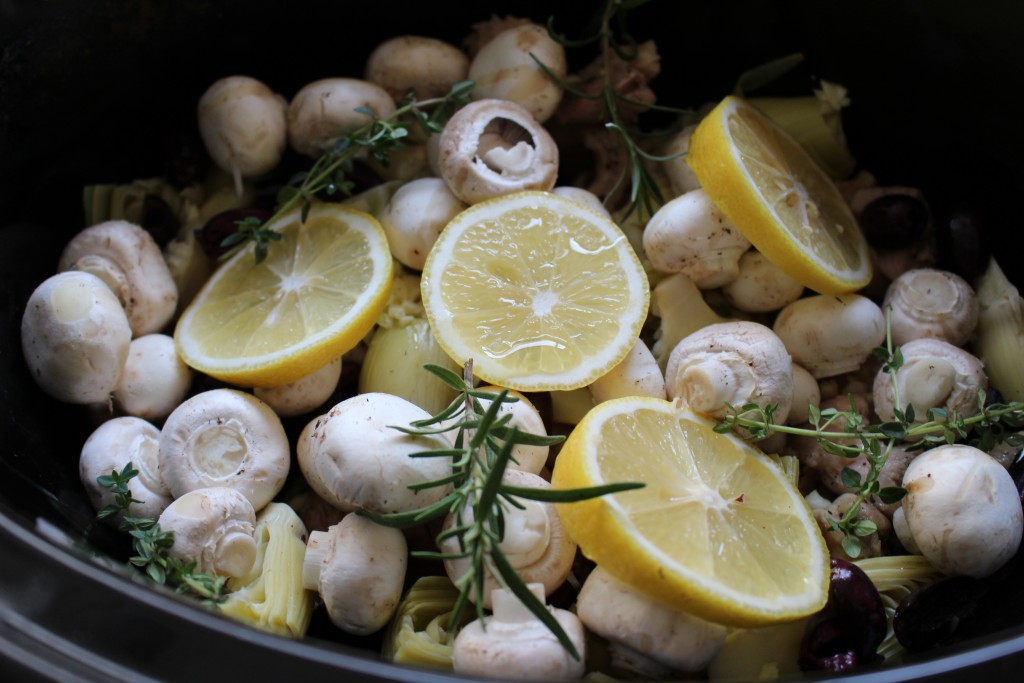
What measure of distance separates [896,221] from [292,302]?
850 millimetres

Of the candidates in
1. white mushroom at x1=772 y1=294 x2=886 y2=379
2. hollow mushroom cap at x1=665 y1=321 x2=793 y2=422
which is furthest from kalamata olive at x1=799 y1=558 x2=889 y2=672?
white mushroom at x1=772 y1=294 x2=886 y2=379

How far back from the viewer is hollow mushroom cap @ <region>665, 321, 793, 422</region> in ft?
3.44

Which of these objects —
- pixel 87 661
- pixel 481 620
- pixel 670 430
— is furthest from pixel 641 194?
pixel 87 661

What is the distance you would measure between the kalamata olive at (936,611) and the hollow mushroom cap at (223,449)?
0.73 m

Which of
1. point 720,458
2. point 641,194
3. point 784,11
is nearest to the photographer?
point 720,458

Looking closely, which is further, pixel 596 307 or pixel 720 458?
pixel 596 307

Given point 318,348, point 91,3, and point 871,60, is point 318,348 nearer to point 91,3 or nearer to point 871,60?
point 91,3

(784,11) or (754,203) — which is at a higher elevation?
(784,11)

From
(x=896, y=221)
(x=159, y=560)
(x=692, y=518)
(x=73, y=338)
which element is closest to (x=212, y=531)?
(x=159, y=560)

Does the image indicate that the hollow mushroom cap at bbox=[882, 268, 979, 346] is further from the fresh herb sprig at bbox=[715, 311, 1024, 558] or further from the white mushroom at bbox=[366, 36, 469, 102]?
the white mushroom at bbox=[366, 36, 469, 102]

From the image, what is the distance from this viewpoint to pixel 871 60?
4.45ft

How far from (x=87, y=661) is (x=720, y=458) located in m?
0.66

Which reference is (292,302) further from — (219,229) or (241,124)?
(241,124)

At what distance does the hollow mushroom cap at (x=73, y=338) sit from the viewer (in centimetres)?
107
